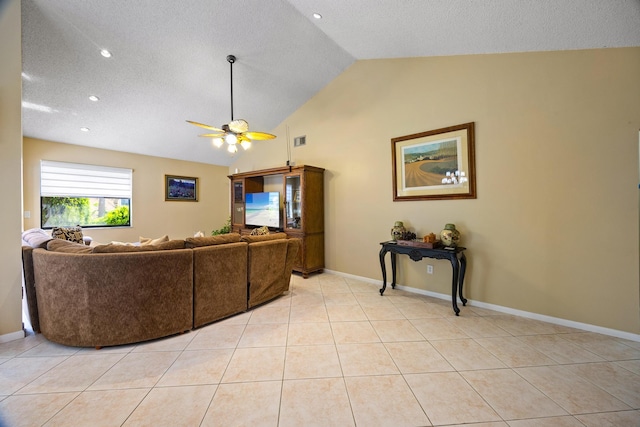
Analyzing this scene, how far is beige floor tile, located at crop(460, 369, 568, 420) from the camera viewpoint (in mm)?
1382

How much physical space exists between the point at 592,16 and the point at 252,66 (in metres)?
A: 3.50

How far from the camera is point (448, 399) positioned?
4.88ft

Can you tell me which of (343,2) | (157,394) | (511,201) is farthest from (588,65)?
(157,394)

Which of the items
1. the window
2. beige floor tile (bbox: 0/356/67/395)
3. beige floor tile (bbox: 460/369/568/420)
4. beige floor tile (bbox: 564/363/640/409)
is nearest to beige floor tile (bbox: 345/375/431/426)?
beige floor tile (bbox: 460/369/568/420)

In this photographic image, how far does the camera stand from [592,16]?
73.2 inches

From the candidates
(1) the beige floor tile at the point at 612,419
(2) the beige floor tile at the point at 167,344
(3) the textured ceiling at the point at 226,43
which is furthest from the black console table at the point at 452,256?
(2) the beige floor tile at the point at 167,344

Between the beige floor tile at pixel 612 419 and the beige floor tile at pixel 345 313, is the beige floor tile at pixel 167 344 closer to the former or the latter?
the beige floor tile at pixel 345 313

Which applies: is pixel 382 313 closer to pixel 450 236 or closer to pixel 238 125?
pixel 450 236

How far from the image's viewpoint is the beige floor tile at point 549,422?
4.25ft

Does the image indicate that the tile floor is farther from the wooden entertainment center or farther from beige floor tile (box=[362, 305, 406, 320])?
the wooden entertainment center

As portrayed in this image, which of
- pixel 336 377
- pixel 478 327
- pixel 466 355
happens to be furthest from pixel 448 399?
pixel 478 327

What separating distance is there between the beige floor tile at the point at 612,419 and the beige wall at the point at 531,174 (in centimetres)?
122

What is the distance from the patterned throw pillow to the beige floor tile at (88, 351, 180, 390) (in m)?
2.94

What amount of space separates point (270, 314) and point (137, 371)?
1.22 metres
